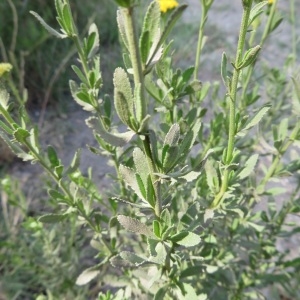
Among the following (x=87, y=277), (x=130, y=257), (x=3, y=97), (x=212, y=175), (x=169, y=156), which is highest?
(x=3, y=97)

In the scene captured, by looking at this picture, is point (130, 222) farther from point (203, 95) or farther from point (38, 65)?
point (38, 65)

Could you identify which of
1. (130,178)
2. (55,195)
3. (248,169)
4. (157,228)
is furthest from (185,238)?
(55,195)

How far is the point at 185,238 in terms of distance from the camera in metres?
0.82

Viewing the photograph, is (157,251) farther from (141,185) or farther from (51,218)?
(51,218)

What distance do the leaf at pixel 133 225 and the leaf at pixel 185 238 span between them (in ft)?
0.17

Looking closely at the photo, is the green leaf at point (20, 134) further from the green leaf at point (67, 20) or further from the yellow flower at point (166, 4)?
the yellow flower at point (166, 4)

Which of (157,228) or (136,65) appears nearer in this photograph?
(136,65)

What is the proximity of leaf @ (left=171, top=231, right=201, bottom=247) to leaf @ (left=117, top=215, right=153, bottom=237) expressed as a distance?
0.17ft

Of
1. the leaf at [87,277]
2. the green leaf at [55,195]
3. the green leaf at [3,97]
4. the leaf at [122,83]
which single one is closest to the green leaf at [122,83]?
the leaf at [122,83]

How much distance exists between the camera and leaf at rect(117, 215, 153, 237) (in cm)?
79

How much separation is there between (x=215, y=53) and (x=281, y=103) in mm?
1924

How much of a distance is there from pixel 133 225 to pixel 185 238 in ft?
0.33

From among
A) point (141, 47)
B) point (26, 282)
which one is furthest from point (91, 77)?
point (26, 282)

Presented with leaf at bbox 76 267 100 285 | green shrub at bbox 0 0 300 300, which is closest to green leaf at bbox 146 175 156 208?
green shrub at bbox 0 0 300 300
